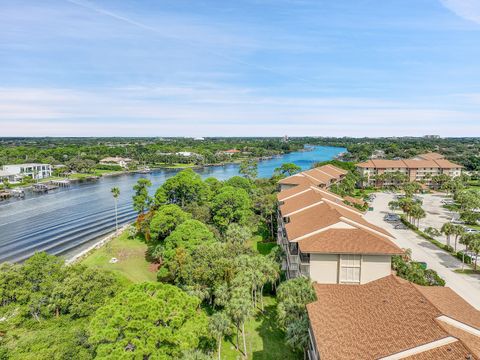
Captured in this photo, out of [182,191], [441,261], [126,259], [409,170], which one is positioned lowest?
[126,259]

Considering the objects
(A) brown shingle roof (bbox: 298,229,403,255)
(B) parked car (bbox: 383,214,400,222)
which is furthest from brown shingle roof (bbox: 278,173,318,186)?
(A) brown shingle roof (bbox: 298,229,403,255)

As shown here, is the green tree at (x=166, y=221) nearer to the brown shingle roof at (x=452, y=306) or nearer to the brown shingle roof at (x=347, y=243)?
the brown shingle roof at (x=347, y=243)

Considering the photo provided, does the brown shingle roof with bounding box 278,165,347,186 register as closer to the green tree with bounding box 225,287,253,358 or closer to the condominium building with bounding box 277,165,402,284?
the condominium building with bounding box 277,165,402,284

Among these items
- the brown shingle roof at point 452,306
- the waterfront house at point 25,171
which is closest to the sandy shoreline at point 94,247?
the brown shingle roof at point 452,306

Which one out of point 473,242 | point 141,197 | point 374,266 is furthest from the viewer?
point 141,197

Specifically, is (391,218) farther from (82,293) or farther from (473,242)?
(82,293)

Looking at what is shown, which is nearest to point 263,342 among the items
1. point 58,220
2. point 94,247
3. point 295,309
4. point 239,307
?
point 295,309

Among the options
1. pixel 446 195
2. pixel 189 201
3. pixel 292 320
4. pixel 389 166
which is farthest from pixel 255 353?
pixel 389 166
